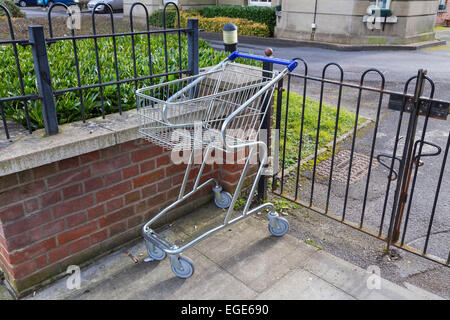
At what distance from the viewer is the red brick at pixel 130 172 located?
311 cm

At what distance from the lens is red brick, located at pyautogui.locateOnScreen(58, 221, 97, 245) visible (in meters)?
2.87

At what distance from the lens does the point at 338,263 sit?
3.06 metres

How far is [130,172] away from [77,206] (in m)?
0.48

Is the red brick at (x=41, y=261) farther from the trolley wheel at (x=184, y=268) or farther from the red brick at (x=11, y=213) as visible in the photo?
the trolley wheel at (x=184, y=268)

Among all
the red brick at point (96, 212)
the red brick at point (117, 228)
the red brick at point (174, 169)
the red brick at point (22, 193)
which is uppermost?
the red brick at point (22, 193)

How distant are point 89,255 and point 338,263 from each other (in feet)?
6.31

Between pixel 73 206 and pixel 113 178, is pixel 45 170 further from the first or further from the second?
pixel 113 178

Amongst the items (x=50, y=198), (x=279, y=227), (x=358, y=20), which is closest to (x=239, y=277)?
(x=279, y=227)

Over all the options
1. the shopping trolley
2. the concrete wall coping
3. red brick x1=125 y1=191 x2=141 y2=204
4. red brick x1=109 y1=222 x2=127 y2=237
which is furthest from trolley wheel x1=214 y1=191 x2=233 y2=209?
the concrete wall coping

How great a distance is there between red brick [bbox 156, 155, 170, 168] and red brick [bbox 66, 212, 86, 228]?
0.72 meters

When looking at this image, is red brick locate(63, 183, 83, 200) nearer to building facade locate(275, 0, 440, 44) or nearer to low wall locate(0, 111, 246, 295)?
low wall locate(0, 111, 246, 295)

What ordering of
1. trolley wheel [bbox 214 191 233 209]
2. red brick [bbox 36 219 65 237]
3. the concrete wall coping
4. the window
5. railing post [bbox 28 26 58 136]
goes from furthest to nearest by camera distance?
the window, trolley wheel [bbox 214 191 233 209], red brick [bbox 36 219 65 237], railing post [bbox 28 26 58 136], the concrete wall coping

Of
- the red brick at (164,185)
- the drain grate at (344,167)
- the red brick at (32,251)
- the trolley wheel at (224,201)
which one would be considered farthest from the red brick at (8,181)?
the drain grate at (344,167)
